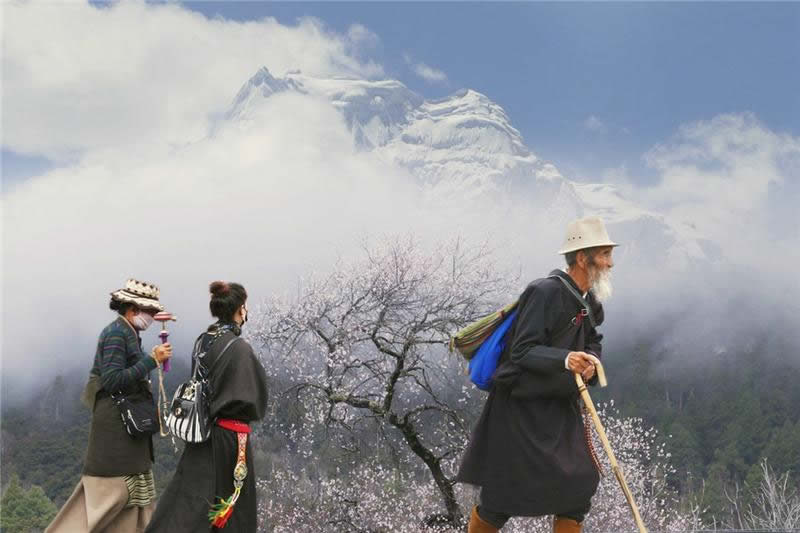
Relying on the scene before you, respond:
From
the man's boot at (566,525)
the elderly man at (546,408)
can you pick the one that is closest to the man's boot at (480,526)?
the elderly man at (546,408)

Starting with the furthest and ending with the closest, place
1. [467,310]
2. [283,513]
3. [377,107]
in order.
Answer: [377,107] → [283,513] → [467,310]

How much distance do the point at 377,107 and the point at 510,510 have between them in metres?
55.6

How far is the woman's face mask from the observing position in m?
3.98

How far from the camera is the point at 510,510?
3107 millimetres

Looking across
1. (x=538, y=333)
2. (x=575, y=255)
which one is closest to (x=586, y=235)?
(x=575, y=255)

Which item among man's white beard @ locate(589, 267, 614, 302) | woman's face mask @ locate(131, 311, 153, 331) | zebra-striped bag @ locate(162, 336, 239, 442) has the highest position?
man's white beard @ locate(589, 267, 614, 302)

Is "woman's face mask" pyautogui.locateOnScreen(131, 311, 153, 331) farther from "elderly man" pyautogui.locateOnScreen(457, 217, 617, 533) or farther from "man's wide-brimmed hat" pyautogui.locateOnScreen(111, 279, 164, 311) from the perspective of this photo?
"elderly man" pyautogui.locateOnScreen(457, 217, 617, 533)

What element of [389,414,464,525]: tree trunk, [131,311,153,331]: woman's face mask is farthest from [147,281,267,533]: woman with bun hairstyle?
[389,414,464,525]: tree trunk

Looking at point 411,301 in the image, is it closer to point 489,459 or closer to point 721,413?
point 489,459

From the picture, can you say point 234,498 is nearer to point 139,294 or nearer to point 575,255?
point 139,294

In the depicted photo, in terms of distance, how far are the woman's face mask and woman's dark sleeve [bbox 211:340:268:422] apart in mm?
727

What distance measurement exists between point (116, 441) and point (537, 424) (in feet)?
6.94

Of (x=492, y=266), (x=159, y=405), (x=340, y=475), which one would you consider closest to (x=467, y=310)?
(x=492, y=266)

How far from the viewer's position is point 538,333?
309 centimetres
